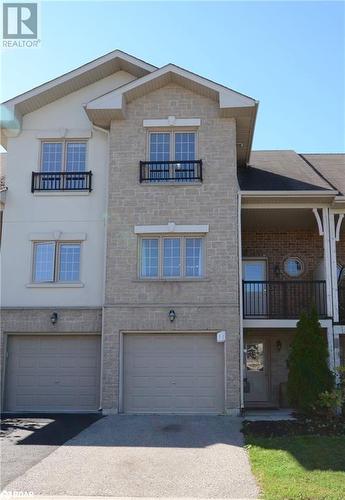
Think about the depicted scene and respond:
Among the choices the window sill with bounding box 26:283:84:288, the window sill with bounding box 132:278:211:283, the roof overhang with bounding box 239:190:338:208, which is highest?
the roof overhang with bounding box 239:190:338:208

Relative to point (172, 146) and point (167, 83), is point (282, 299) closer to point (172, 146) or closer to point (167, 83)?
point (172, 146)

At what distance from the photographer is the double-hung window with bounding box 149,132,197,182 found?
546 inches

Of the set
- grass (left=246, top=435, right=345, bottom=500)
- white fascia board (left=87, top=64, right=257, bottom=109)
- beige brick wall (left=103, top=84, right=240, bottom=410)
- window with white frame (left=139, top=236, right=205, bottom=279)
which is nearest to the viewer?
grass (left=246, top=435, right=345, bottom=500)

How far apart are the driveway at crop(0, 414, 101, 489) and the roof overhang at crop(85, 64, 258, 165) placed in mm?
7883

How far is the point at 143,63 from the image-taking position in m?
14.8

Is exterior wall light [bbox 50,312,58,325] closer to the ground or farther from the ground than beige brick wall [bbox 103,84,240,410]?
closer to the ground

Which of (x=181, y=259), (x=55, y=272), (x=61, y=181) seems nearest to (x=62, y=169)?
(x=61, y=181)

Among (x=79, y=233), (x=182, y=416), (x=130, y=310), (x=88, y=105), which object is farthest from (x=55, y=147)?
(x=182, y=416)

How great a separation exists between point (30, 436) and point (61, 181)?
6987mm

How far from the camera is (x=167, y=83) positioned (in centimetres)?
1450

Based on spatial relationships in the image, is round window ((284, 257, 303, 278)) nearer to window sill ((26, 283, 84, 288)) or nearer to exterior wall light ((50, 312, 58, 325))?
window sill ((26, 283, 84, 288))

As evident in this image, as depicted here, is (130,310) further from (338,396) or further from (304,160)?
(304,160)

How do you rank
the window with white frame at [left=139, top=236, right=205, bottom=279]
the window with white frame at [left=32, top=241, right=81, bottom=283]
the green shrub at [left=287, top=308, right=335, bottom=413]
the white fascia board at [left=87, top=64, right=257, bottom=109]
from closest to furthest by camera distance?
the green shrub at [left=287, top=308, right=335, bottom=413], the window with white frame at [left=139, top=236, right=205, bottom=279], the white fascia board at [left=87, top=64, right=257, bottom=109], the window with white frame at [left=32, top=241, right=81, bottom=283]

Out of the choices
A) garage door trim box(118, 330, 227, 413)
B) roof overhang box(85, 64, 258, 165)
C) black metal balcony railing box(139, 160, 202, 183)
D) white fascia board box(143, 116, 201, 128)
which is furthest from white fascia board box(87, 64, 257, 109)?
garage door trim box(118, 330, 227, 413)
